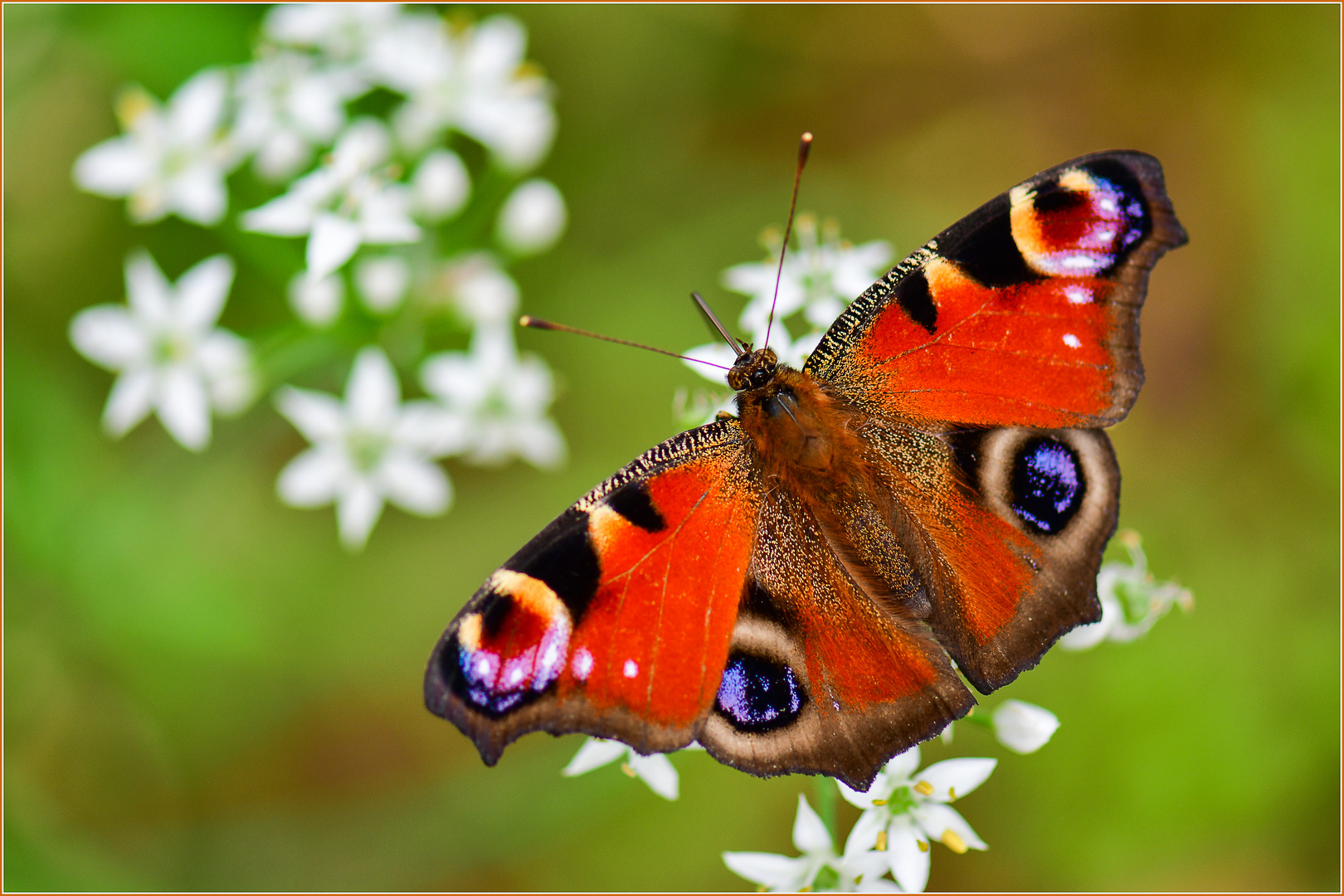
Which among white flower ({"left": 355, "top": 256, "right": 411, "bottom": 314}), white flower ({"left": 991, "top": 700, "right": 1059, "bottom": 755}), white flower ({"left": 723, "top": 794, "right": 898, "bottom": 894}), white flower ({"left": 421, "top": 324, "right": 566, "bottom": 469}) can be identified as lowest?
white flower ({"left": 723, "top": 794, "right": 898, "bottom": 894})

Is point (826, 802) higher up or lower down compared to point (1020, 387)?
lower down

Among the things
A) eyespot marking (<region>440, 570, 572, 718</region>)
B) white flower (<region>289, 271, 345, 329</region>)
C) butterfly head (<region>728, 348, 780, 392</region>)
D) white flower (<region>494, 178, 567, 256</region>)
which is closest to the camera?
eyespot marking (<region>440, 570, 572, 718</region>)

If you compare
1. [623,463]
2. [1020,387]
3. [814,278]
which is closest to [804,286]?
[814,278]

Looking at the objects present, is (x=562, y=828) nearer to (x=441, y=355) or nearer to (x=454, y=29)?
(x=441, y=355)

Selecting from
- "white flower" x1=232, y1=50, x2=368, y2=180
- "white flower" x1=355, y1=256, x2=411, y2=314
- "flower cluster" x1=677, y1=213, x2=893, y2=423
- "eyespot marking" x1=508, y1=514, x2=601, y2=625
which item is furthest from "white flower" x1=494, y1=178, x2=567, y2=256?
"eyespot marking" x1=508, y1=514, x2=601, y2=625

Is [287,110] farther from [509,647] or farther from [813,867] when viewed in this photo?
[813,867]

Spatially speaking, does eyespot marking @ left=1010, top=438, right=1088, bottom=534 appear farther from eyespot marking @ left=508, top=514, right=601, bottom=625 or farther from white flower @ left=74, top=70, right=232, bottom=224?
white flower @ left=74, top=70, right=232, bottom=224
